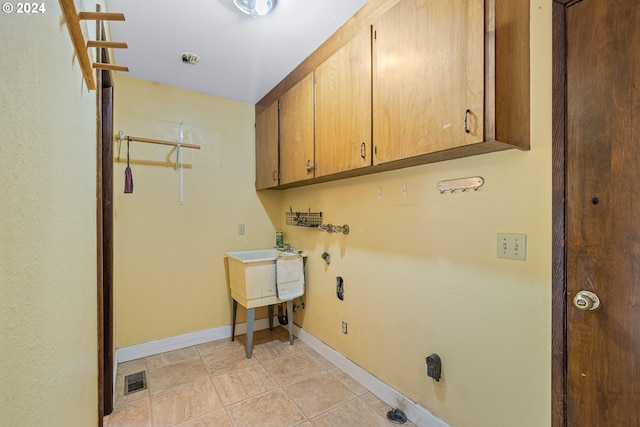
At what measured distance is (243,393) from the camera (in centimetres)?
200

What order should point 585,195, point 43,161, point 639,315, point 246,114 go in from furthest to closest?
1. point 246,114
2. point 585,195
3. point 639,315
4. point 43,161

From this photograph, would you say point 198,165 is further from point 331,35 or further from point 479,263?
point 479,263

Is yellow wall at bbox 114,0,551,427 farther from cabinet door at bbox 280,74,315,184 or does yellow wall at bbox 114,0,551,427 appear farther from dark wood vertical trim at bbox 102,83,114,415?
dark wood vertical trim at bbox 102,83,114,415

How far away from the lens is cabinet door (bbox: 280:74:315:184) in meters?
2.18

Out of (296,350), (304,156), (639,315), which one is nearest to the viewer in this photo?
(639,315)

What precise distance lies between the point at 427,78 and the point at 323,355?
224 centimetres

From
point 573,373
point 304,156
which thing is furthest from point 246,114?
point 573,373

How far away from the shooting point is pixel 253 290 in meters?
2.50

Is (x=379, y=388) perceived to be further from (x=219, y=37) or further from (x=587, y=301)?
(x=219, y=37)

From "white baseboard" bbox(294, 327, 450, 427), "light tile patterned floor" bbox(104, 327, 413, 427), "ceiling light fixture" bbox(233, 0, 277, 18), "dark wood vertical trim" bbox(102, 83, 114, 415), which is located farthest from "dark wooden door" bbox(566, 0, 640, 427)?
"dark wood vertical trim" bbox(102, 83, 114, 415)

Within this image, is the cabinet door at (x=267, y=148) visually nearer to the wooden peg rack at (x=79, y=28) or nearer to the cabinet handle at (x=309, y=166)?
the cabinet handle at (x=309, y=166)

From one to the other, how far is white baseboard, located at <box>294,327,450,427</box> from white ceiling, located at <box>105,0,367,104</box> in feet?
7.76

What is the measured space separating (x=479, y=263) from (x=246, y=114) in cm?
261

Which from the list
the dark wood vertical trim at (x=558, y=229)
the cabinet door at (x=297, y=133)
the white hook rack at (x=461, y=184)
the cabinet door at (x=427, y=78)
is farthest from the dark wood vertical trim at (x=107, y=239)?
the dark wood vertical trim at (x=558, y=229)
